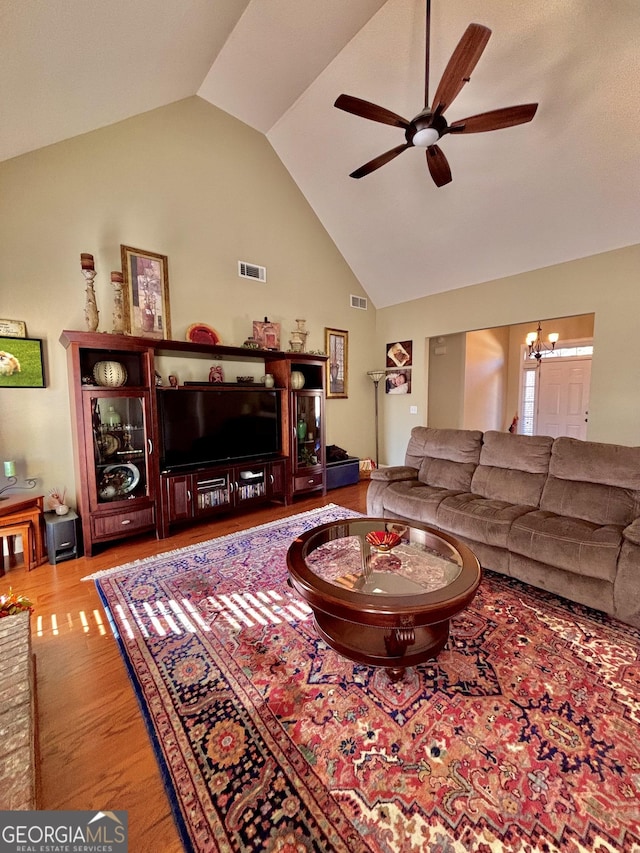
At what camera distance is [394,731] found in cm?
135

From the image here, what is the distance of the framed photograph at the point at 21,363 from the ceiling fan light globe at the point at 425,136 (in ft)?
11.2

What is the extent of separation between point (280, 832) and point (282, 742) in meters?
0.28

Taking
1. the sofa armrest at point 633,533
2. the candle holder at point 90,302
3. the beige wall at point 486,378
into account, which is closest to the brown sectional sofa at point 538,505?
the sofa armrest at point 633,533

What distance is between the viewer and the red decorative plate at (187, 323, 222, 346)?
386cm

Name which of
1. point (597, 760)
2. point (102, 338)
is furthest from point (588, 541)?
point (102, 338)

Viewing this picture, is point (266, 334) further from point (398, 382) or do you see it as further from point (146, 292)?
point (398, 382)

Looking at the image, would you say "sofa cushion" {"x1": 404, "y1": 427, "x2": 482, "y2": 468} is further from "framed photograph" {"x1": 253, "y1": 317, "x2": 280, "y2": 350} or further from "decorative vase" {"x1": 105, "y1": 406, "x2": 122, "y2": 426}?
"decorative vase" {"x1": 105, "y1": 406, "x2": 122, "y2": 426}

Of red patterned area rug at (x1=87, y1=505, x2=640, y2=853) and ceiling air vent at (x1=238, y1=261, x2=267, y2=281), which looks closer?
red patterned area rug at (x1=87, y1=505, x2=640, y2=853)

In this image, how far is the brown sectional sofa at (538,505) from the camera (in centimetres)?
200

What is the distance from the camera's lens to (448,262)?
4.63m

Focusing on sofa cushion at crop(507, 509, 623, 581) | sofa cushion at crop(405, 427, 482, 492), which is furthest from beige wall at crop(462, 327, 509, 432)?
sofa cushion at crop(507, 509, 623, 581)

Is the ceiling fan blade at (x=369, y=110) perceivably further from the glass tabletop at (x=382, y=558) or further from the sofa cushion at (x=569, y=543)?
the sofa cushion at (x=569, y=543)

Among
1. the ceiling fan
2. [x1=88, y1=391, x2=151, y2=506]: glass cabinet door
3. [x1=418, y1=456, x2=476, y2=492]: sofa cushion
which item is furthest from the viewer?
[x1=418, y1=456, x2=476, y2=492]: sofa cushion

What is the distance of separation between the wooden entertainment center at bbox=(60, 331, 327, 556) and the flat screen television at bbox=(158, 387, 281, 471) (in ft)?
0.18
